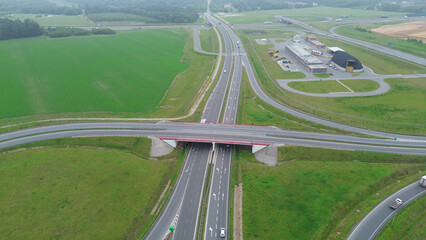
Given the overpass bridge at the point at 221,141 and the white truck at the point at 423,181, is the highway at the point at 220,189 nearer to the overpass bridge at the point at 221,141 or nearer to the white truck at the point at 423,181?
the overpass bridge at the point at 221,141

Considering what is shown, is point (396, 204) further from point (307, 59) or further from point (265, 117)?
point (307, 59)

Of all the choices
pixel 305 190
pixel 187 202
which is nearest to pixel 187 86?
pixel 187 202

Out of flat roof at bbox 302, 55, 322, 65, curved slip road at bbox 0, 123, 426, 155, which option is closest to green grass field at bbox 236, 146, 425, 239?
curved slip road at bbox 0, 123, 426, 155

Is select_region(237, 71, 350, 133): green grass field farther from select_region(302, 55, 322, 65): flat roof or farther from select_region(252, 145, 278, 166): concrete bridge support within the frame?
select_region(302, 55, 322, 65): flat roof

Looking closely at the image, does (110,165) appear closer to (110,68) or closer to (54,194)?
(54,194)

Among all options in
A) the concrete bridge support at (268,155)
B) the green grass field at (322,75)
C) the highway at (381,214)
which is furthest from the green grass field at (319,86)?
the highway at (381,214)
